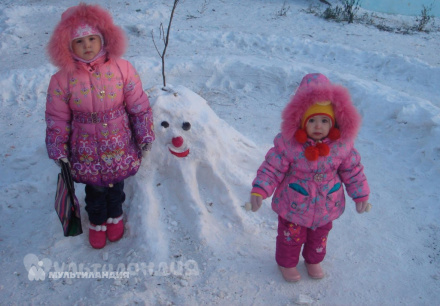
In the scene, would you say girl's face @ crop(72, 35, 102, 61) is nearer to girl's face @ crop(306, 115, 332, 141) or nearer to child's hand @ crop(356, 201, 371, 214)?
girl's face @ crop(306, 115, 332, 141)

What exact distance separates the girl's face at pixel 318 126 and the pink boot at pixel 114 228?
4.52ft

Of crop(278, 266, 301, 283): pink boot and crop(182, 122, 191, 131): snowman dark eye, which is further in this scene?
crop(182, 122, 191, 131): snowman dark eye

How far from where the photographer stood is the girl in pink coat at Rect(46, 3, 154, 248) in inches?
85.2

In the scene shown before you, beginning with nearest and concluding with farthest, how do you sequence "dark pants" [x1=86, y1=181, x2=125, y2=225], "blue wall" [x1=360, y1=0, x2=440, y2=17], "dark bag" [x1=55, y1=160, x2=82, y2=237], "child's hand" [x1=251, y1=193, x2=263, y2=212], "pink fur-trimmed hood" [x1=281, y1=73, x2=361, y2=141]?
Result: "pink fur-trimmed hood" [x1=281, y1=73, x2=361, y2=141]
"child's hand" [x1=251, y1=193, x2=263, y2=212]
"dark bag" [x1=55, y1=160, x2=82, y2=237]
"dark pants" [x1=86, y1=181, x2=125, y2=225]
"blue wall" [x1=360, y1=0, x2=440, y2=17]

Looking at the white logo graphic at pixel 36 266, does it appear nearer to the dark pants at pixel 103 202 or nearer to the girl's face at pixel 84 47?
the dark pants at pixel 103 202

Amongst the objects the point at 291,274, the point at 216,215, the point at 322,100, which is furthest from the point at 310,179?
the point at 216,215

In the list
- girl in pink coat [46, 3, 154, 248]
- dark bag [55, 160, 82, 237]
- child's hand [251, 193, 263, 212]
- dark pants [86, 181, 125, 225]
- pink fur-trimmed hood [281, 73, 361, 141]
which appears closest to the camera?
pink fur-trimmed hood [281, 73, 361, 141]

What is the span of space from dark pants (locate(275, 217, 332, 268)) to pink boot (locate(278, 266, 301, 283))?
0.09ft

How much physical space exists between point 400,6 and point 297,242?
976 centimetres

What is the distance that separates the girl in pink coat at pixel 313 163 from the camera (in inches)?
77.8

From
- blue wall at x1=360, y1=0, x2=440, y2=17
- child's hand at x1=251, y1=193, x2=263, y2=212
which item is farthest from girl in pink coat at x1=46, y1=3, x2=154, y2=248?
blue wall at x1=360, y1=0, x2=440, y2=17

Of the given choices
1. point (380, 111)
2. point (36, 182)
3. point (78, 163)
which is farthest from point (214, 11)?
point (78, 163)

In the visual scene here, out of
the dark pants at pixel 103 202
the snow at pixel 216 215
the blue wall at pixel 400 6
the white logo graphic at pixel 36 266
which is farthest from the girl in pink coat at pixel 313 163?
the blue wall at pixel 400 6

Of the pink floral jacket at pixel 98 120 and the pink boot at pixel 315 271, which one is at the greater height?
the pink floral jacket at pixel 98 120
